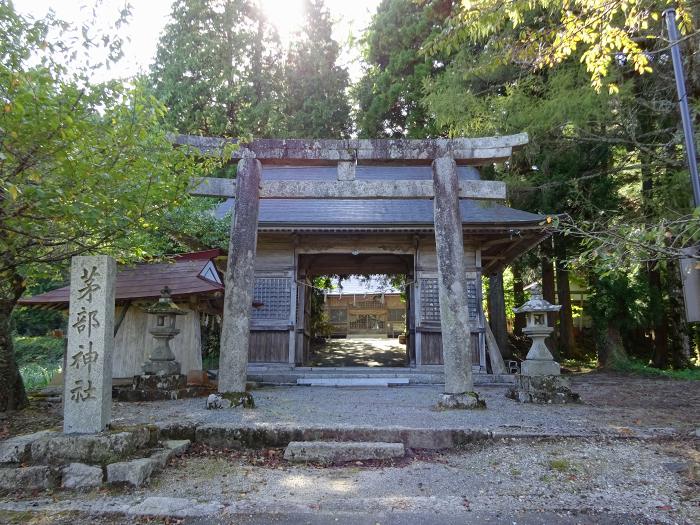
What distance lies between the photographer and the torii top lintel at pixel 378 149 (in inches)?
260

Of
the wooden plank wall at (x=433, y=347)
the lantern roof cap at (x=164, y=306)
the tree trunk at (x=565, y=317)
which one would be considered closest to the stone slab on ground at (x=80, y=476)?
the lantern roof cap at (x=164, y=306)

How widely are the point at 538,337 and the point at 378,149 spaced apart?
12.7 ft

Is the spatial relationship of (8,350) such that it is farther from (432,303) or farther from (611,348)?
(611,348)

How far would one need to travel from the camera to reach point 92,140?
13.8 ft

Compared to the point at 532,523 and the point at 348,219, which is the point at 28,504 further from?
the point at 348,219

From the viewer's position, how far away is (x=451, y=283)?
615cm

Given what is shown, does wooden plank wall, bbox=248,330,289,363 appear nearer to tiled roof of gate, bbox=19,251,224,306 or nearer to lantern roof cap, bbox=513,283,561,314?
tiled roof of gate, bbox=19,251,224,306

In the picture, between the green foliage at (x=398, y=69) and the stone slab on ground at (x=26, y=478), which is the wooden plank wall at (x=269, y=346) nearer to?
the stone slab on ground at (x=26, y=478)

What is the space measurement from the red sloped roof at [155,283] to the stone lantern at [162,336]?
0.21 meters

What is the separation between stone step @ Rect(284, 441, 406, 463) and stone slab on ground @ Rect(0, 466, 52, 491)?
76.3 inches

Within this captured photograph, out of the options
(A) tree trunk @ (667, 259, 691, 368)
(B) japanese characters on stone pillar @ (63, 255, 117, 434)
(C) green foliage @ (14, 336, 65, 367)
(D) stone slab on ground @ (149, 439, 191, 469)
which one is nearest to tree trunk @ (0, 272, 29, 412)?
(B) japanese characters on stone pillar @ (63, 255, 117, 434)

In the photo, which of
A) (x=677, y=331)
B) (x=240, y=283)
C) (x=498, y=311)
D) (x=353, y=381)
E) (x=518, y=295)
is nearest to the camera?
(x=240, y=283)

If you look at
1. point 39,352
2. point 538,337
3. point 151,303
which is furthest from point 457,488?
point 39,352

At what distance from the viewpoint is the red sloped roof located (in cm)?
741
